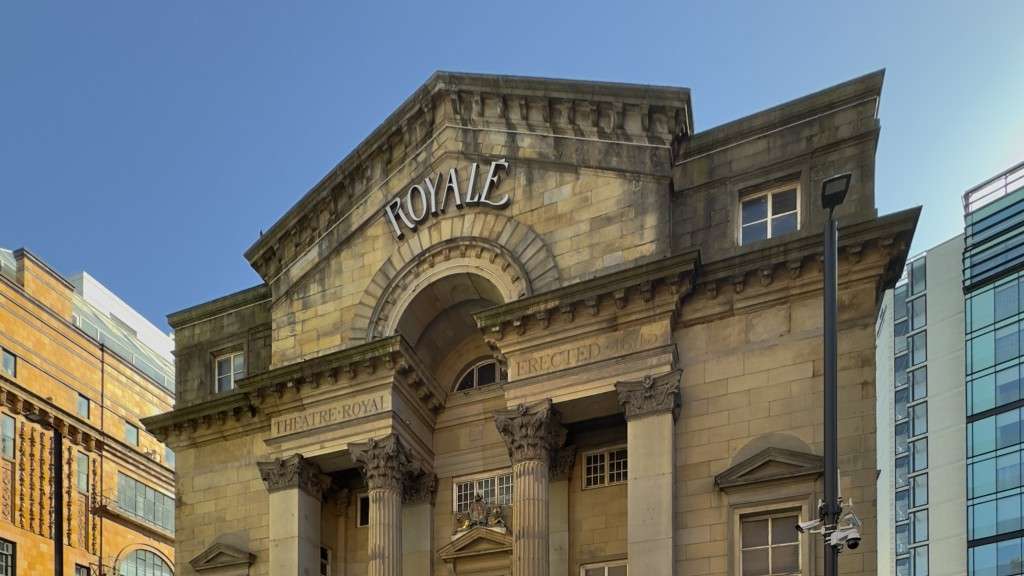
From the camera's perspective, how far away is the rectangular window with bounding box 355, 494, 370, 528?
31.1m

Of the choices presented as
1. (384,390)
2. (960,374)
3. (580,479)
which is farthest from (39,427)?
(960,374)

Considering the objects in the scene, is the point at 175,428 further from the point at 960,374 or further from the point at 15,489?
the point at 960,374

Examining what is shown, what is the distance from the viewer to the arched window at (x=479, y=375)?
3105 cm

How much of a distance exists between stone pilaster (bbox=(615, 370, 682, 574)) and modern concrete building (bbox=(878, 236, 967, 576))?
225 feet

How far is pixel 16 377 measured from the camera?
176ft

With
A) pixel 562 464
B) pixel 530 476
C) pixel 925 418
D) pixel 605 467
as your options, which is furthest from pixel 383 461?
pixel 925 418

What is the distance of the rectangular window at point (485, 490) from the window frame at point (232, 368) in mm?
8139

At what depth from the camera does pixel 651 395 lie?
2527 cm

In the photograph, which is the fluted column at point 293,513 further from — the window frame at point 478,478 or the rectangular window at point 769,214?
the rectangular window at point 769,214

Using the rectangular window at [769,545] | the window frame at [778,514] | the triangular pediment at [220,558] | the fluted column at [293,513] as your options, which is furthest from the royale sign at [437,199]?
the rectangular window at [769,545]

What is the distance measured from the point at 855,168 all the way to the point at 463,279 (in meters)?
10.3

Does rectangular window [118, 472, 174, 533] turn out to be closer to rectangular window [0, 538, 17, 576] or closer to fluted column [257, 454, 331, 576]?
rectangular window [0, 538, 17, 576]

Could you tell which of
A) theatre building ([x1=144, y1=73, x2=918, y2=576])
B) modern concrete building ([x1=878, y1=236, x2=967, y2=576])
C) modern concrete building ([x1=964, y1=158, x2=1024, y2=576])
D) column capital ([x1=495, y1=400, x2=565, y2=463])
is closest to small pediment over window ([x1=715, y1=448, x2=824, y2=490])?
theatre building ([x1=144, y1=73, x2=918, y2=576])

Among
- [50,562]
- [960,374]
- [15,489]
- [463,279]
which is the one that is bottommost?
[50,562]
